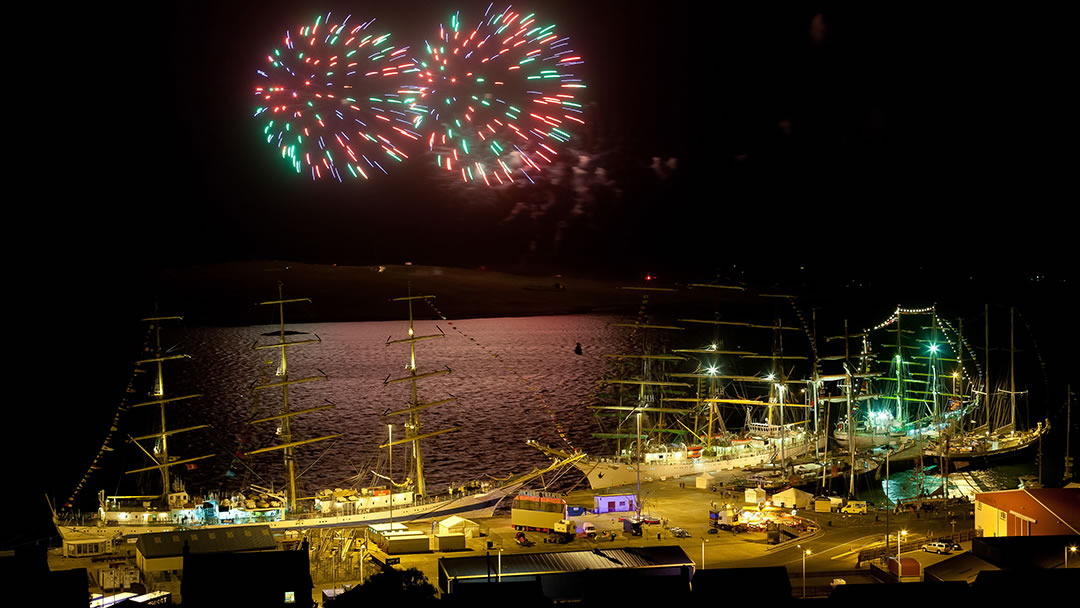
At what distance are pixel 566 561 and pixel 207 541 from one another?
31.3 feet

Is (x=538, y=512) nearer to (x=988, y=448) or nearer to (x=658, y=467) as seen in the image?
(x=658, y=467)

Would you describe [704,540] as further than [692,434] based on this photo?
No

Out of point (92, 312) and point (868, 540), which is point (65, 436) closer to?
point (868, 540)

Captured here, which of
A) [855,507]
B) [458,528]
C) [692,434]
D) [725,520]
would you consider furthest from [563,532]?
[692,434]

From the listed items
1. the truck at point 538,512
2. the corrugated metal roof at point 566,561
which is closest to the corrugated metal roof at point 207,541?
the corrugated metal roof at point 566,561

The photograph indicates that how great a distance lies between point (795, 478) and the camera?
40188 millimetres

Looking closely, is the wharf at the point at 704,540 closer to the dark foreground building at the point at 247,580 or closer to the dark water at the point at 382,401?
the dark foreground building at the point at 247,580

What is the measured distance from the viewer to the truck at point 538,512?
3061 centimetres

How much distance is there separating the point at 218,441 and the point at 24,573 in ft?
150

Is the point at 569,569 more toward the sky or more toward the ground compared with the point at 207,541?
more toward the sky

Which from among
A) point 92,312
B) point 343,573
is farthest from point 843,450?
point 92,312

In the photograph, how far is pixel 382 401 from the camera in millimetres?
77625

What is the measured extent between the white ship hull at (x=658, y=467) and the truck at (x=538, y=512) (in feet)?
32.6

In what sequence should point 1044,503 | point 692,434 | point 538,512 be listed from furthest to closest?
point 692,434 → point 538,512 → point 1044,503
